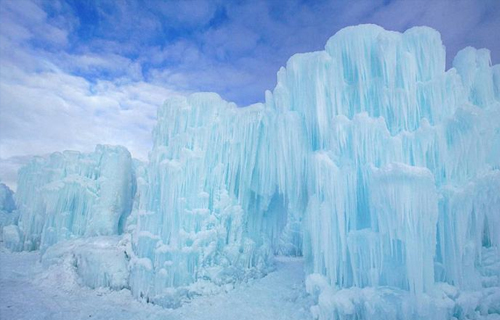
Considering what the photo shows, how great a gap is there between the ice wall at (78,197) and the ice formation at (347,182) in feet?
28.4

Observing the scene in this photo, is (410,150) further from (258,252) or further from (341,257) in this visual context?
(258,252)

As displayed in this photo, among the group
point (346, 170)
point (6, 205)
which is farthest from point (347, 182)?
point (6, 205)

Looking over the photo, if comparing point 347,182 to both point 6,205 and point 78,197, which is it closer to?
point 78,197

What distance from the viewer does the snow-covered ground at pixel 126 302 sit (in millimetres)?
11883

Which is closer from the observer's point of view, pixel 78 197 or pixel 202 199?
pixel 202 199

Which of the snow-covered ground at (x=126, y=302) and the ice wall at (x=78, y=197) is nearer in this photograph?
the snow-covered ground at (x=126, y=302)

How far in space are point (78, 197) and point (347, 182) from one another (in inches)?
882

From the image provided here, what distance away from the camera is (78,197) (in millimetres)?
23875

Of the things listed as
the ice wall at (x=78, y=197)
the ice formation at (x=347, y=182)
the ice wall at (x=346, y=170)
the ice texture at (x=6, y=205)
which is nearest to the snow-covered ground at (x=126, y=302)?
the ice formation at (x=347, y=182)

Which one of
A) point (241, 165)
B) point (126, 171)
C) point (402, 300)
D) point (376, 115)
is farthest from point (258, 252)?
point (126, 171)

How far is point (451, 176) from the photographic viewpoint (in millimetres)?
10039

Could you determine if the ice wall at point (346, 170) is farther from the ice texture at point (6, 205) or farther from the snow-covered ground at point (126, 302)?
the ice texture at point (6, 205)

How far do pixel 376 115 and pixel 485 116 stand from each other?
3.39 metres

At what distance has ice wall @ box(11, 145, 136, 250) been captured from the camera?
23.1 m
